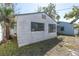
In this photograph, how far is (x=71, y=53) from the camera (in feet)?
8.45

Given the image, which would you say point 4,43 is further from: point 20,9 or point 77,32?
point 77,32

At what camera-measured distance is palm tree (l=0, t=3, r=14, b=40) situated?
2.51 metres

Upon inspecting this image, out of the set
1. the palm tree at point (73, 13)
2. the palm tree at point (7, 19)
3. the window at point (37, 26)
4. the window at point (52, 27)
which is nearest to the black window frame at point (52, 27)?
the window at point (52, 27)

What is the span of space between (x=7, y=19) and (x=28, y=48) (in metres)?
0.52

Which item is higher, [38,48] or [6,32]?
[6,32]

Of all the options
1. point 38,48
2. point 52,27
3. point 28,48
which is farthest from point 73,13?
point 28,48

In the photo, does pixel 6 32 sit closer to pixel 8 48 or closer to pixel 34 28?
pixel 8 48

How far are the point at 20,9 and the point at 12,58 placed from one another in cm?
72

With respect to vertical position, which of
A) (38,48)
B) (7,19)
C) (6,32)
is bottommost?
(38,48)

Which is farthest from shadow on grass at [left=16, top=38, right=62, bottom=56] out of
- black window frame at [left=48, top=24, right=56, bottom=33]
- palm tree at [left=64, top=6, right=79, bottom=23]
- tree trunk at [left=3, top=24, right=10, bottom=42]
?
palm tree at [left=64, top=6, right=79, bottom=23]

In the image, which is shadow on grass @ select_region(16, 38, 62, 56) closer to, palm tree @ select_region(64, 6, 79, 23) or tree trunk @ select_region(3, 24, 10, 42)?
tree trunk @ select_region(3, 24, 10, 42)

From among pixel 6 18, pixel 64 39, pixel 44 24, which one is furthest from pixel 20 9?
pixel 64 39

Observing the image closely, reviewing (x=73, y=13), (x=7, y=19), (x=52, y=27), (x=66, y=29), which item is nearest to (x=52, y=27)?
(x=52, y=27)

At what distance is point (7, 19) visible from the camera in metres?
2.51
